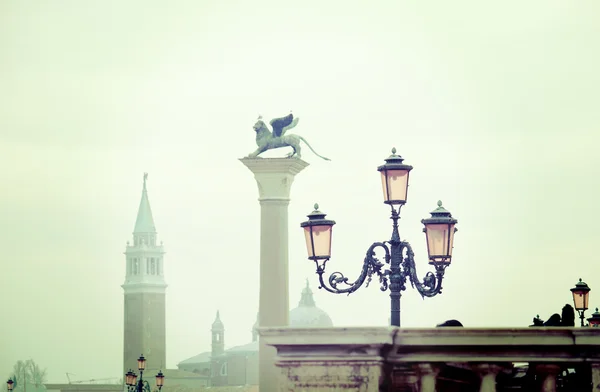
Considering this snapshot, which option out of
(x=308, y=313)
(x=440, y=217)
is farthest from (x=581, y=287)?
(x=308, y=313)

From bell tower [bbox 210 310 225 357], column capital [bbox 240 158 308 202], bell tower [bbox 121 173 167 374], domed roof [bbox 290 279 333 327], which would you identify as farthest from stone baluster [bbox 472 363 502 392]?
bell tower [bbox 210 310 225 357]

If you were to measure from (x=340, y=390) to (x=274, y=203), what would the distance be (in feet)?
71.5

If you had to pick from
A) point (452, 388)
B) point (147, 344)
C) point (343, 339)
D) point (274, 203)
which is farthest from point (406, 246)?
point (147, 344)

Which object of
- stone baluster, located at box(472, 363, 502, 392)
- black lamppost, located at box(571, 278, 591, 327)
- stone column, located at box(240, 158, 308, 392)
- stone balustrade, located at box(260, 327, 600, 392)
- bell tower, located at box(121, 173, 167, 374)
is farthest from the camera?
bell tower, located at box(121, 173, 167, 374)

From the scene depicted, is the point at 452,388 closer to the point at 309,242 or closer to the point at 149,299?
the point at 309,242

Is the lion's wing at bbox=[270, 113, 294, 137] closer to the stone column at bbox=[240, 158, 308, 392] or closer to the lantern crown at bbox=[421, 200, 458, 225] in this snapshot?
the stone column at bbox=[240, 158, 308, 392]

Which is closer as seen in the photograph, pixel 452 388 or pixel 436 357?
pixel 436 357

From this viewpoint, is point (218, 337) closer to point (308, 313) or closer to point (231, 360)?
point (231, 360)

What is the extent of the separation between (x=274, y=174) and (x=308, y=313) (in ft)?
280

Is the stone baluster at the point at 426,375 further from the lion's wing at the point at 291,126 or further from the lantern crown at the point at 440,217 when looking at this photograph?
the lion's wing at the point at 291,126

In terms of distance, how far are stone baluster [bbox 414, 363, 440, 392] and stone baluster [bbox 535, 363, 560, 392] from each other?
0.51 m

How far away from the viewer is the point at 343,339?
7.48 meters

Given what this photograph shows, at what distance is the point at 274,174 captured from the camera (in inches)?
1161

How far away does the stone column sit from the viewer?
95.1 ft
